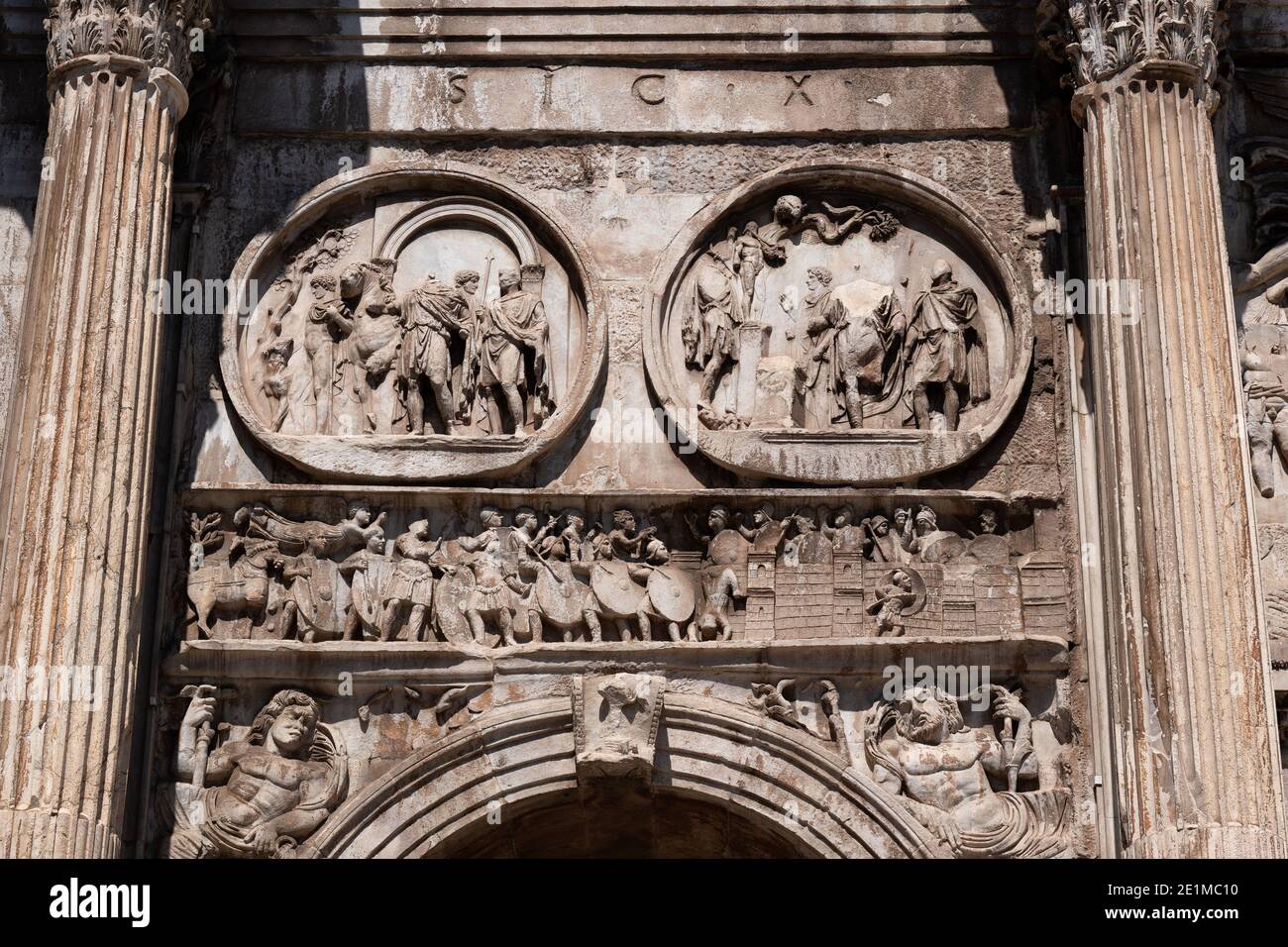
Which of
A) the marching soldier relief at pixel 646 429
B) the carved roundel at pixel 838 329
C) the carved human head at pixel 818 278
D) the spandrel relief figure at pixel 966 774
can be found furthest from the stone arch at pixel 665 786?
the carved human head at pixel 818 278

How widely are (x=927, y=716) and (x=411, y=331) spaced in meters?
3.72

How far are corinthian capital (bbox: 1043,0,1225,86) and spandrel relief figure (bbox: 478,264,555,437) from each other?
11.2ft

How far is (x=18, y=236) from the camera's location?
47.9 feet

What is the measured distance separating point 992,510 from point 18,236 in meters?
5.84

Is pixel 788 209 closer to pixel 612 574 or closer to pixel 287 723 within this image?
pixel 612 574

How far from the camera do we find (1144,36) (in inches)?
544

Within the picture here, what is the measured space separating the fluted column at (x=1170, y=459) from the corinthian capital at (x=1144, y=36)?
11mm

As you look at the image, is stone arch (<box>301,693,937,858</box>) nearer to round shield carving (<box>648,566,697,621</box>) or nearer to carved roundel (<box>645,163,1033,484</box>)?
round shield carving (<box>648,566,697,621</box>)

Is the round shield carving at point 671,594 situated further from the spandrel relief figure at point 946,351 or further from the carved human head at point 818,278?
the carved human head at point 818,278

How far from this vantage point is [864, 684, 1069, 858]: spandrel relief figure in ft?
43.5

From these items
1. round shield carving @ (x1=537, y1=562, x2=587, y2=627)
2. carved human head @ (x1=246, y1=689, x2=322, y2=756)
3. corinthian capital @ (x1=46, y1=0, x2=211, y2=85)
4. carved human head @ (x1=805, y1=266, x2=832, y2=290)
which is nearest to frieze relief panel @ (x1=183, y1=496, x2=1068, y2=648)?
round shield carving @ (x1=537, y1=562, x2=587, y2=627)

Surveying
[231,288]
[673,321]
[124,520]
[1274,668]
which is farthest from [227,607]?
[1274,668]

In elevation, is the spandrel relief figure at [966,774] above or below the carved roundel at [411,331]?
below

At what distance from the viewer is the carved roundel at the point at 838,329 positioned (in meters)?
14.3
